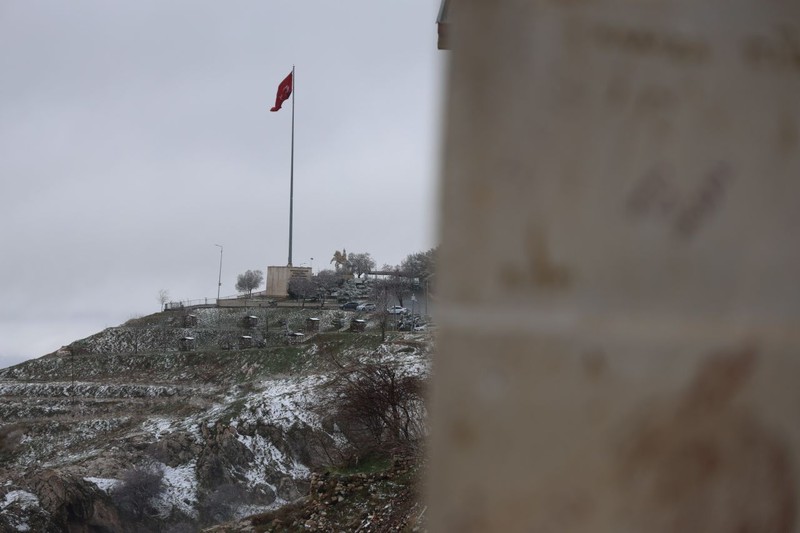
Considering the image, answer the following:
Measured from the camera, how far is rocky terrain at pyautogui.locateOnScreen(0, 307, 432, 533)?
38.3 feet

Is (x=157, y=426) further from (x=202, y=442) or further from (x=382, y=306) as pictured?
(x=382, y=306)

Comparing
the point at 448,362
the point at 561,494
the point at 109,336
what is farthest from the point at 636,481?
the point at 109,336

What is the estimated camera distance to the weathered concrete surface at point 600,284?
21.2 inches

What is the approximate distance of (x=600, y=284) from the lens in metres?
0.54

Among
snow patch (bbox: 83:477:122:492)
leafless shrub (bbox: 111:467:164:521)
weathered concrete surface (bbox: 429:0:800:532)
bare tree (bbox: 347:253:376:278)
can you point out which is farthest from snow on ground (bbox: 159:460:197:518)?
bare tree (bbox: 347:253:376:278)

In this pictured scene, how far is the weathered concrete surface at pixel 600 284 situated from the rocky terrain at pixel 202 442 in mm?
8516

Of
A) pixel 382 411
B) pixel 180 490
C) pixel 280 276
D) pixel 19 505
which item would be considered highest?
pixel 280 276

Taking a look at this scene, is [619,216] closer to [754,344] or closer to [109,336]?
[754,344]

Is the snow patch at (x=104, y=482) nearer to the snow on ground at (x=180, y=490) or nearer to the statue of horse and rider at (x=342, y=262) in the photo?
the snow on ground at (x=180, y=490)

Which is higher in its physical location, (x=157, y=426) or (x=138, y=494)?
(x=157, y=426)

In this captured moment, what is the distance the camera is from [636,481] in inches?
21.7

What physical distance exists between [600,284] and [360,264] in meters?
69.8

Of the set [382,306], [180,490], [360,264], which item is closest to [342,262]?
[360,264]

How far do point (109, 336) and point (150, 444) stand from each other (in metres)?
22.8
